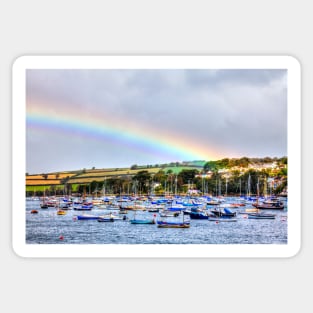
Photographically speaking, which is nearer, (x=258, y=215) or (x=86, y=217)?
(x=258, y=215)

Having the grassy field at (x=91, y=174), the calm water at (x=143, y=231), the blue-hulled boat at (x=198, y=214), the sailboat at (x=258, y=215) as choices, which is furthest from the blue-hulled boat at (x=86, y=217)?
the sailboat at (x=258, y=215)

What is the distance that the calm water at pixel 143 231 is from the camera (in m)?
5.30

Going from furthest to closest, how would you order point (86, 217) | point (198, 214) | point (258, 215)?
1. point (86, 217)
2. point (198, 214)
3. point (258, 215)

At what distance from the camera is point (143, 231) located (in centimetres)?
610

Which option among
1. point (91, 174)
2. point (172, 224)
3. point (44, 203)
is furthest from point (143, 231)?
point (44, 203)

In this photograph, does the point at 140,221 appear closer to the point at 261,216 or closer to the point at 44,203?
the point at 44,203

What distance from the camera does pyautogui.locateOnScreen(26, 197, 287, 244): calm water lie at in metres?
5.30

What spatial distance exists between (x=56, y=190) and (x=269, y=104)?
8.96 feet

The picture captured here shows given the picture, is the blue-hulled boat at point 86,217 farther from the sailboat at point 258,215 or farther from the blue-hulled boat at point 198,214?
the sailboat at point 258,215
